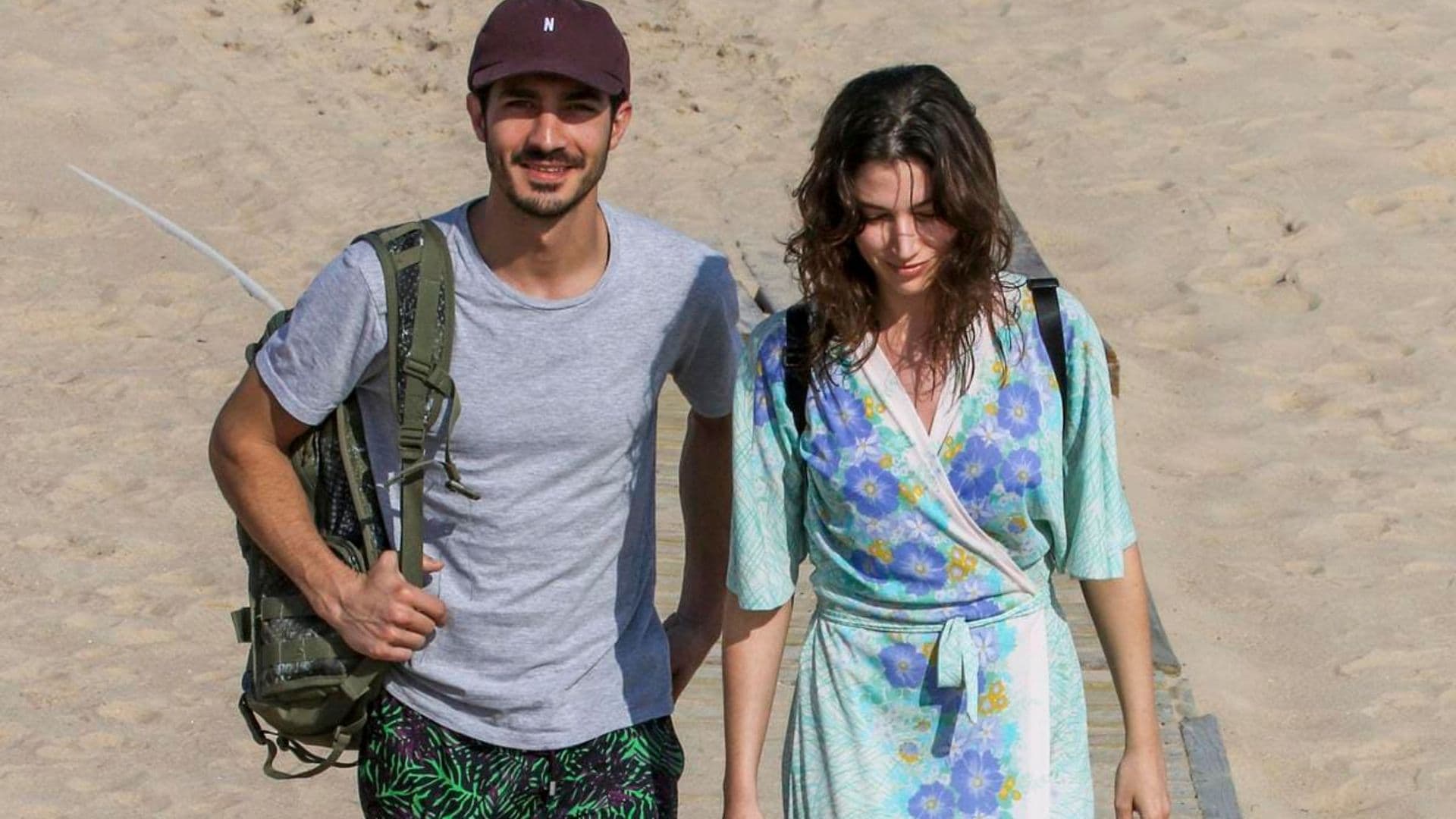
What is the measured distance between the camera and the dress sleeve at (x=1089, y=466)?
253cm

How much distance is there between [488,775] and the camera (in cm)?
277

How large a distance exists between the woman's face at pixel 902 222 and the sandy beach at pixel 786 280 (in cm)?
285

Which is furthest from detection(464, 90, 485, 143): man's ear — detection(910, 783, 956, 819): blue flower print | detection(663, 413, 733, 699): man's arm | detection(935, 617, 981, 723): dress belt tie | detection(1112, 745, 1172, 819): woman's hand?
detection(1112, 745, 1172, 819): woman's hand

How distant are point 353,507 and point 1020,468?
3.04 ft

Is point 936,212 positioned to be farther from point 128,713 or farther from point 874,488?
point 128,713

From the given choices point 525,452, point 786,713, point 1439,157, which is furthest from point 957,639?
point 1439,157

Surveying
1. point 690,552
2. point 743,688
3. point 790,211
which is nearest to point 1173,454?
point 790,211

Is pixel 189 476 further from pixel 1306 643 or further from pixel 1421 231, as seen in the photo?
pixel 1421 231

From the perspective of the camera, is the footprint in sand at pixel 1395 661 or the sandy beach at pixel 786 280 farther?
the footprint in sand at pixel 1395 661

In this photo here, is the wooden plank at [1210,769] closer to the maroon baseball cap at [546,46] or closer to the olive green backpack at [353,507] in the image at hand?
the olive green backpack at [353,507]

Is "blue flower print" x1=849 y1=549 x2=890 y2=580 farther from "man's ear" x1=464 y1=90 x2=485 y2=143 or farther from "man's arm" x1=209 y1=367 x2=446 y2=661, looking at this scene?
"man's ear" x1=464 y1=90 x2=485 y2=143

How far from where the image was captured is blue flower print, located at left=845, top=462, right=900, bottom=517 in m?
2.48

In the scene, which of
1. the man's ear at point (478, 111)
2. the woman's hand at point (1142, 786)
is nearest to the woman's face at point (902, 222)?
the man's ear at point (478, 111)

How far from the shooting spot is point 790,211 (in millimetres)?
8805
